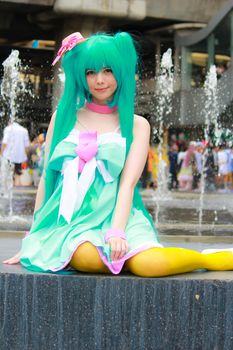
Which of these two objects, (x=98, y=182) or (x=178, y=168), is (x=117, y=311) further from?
(x=178, y=168)

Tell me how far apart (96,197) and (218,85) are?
839 inches

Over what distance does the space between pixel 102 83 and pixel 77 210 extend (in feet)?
1.80

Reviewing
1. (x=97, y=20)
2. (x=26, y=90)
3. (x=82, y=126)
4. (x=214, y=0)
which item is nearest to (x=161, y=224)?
(x=82, y=126)

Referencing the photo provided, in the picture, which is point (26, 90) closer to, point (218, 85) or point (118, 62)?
point (218, 85)

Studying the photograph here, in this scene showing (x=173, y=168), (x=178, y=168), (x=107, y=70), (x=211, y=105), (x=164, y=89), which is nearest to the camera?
(x=107, y=70)

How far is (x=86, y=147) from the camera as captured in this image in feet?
9.05

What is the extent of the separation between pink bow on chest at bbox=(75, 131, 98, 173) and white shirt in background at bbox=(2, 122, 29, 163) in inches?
442

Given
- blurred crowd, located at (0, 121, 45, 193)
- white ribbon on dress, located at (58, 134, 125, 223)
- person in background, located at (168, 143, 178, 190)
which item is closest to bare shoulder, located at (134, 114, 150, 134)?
white ribbon on dress, located at (58, 134, 125, 223)

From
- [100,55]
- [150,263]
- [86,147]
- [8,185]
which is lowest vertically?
[8,185]

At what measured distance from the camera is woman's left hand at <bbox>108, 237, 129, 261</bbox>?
2.49 m

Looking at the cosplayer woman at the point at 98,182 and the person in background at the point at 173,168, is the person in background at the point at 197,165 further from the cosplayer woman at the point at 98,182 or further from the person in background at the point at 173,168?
the cosplayer woman at the point at 98,182

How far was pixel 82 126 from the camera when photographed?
114 inches

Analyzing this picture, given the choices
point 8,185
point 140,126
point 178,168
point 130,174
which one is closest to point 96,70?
point 140,126

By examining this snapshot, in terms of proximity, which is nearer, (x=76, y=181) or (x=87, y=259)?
(x=87, y=259)
